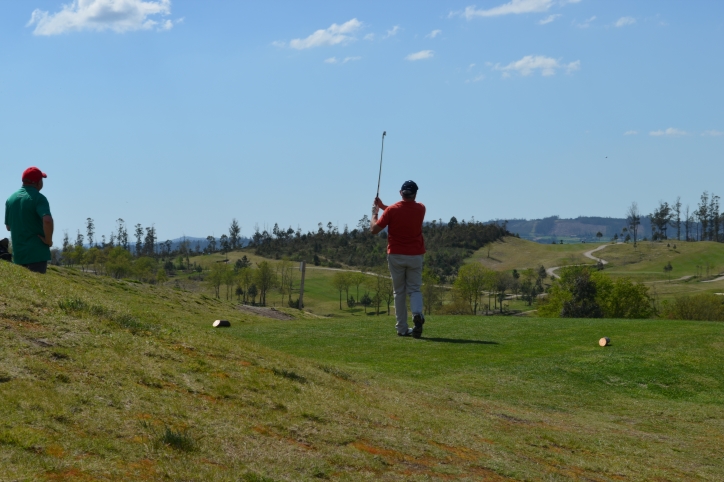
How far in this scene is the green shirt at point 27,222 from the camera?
13266mm

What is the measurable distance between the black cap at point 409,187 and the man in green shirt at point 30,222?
22.9 feet

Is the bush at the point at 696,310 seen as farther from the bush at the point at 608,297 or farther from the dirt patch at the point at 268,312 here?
Answer: the dirt patch at the point at 268,312

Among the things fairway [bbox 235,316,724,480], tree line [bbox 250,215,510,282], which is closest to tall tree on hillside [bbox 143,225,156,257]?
tree line [bbox 250,215,510,282]

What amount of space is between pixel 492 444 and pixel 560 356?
769 centimetres

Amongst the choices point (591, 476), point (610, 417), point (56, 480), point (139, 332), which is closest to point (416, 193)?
point (610, 417)

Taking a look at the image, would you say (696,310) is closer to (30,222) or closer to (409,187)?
(409,187)

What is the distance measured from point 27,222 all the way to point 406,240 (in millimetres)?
7413

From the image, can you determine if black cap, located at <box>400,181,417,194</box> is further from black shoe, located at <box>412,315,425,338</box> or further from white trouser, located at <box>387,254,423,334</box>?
black shoe, located at <box>412,315,425,338</box>

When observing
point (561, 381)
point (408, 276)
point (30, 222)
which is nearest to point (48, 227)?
point (30, 222)

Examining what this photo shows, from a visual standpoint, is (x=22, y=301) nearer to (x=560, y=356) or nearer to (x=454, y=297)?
(x=560, y=356)

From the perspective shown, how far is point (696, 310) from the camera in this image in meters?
86.9

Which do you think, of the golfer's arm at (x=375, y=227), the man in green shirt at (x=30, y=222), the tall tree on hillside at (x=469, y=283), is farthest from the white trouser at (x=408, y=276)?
the tall tree on hillside at (x=469, y=283)

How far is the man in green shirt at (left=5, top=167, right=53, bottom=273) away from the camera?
1326cm

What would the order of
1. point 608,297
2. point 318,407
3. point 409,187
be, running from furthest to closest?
point 608,297 → point 409,187 → point 318,407
